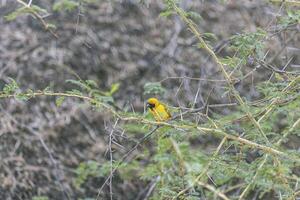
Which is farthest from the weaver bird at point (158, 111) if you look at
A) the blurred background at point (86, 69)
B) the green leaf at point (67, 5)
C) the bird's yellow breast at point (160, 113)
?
the blurred background at point (86, 69)

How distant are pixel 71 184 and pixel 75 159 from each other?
0.22 m

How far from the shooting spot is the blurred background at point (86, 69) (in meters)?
4.54

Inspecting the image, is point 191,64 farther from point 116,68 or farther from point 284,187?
point 284,187

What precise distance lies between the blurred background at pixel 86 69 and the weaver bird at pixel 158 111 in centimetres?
134

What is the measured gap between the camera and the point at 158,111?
2.82 m

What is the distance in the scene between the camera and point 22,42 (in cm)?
486

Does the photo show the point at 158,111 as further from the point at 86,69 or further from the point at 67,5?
the point at 86,69

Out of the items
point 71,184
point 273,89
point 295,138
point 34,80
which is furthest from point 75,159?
point 273,89

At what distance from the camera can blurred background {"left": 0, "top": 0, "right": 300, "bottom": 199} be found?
454 centimetres

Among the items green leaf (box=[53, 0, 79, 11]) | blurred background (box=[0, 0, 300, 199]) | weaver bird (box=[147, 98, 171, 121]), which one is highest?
green leaf (box=[53, 0, 79, 11])

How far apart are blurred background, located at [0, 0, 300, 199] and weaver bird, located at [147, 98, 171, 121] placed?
52.9 inches

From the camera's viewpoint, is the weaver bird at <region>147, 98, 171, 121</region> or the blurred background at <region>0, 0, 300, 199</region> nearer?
the weaver bird at <region>147, 98, 171, 121</region>

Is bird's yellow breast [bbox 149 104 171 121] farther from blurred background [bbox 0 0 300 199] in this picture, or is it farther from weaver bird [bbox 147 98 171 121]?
blurred background [bbox 0 0 300 199]

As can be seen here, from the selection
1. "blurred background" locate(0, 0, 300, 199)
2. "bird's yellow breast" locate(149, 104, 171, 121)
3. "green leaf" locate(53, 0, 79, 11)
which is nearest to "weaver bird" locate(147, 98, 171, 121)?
"bird's yellow breast" locate(149, 104, 171, 121)
